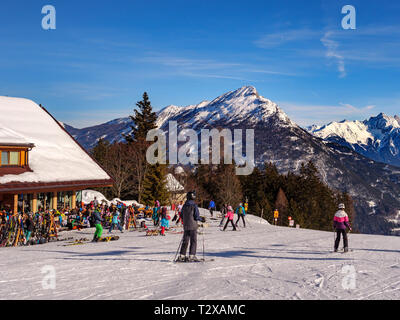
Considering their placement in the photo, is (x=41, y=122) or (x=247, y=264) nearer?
(x=247, y=264)

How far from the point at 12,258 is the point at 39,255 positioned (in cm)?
86

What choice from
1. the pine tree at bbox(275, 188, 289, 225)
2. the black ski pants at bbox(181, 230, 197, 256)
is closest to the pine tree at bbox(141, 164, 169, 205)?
the pine tree at bbox(275, 188, 289, 225)

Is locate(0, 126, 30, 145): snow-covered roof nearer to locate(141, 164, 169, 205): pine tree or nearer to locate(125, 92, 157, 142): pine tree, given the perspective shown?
locate(141, 164, 169, 205): pine tree

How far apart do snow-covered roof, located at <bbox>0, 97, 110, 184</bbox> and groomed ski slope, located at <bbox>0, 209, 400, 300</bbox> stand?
36.4 feet

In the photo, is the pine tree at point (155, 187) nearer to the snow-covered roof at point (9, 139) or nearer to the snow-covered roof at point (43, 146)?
the snow-covered roof at point (43, 146)

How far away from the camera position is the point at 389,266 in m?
10.7

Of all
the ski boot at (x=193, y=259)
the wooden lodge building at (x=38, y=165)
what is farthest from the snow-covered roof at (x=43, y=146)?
the ski boot at (x=193, y=259)

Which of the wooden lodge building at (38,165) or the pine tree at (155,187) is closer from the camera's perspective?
the wooden lodge building at (38,165)

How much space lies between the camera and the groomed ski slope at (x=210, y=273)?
7840 mm

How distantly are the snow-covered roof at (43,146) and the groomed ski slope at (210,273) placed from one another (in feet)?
36.4

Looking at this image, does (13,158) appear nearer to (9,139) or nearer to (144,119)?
(9,139)

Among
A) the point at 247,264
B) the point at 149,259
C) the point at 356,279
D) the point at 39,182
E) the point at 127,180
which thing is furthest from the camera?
the point at 127,180
